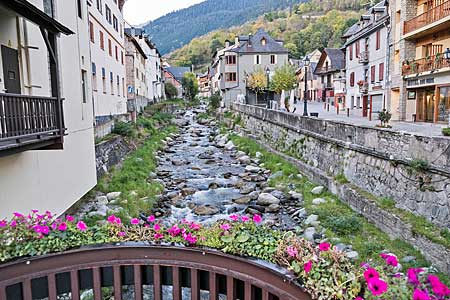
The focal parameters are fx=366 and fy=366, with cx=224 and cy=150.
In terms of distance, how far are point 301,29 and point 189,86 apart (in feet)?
129

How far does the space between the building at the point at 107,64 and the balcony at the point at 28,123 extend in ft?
32.7

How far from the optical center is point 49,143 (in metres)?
7.45

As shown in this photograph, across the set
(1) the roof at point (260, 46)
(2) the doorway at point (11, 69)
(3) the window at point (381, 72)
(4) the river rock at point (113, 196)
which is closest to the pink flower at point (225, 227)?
(2) the doorway at point (11, 69)

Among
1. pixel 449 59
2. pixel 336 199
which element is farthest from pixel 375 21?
pixel 336 199

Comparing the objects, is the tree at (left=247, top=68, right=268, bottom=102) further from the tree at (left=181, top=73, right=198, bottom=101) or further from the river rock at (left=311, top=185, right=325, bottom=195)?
the tree at (left=181, top=73, right=198, bottom=101)

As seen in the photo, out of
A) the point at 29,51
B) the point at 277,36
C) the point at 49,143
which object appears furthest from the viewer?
the point at 277,36

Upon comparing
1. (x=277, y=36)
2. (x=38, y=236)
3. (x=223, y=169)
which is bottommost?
(x=223, y=169)

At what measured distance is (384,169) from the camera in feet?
35.2

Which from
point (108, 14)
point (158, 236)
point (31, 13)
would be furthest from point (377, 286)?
point (108, 14)

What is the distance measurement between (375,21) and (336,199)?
69.5 feet

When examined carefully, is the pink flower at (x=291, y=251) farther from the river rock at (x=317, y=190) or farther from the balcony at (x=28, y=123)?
the river rock at (x=317, y=190)

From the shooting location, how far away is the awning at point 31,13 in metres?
6.12

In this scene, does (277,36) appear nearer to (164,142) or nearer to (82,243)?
(164,142)

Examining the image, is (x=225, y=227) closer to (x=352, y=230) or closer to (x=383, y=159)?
(x=352, y=230)
